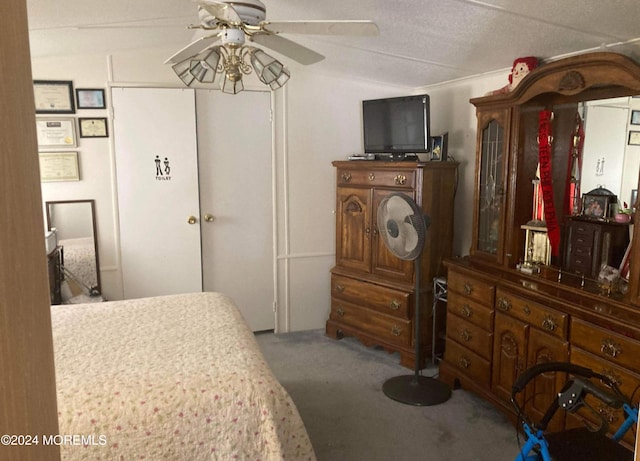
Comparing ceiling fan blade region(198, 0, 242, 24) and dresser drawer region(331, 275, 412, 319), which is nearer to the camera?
ceiling fan blade region(198, 0, 242, 24)

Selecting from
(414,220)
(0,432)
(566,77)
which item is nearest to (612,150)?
(566,77)

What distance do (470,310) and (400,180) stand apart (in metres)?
1.08

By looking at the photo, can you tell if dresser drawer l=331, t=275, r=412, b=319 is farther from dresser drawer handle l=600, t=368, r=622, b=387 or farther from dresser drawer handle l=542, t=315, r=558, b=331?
dresser drawer handle l=600, t=368, r=622, b=387

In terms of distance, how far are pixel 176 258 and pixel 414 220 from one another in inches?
83.4

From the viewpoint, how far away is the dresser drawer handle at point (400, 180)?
3549 millimetres

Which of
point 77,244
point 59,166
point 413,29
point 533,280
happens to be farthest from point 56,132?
point 533,280

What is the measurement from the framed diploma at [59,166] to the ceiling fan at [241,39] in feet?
6.47

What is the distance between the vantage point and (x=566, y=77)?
245cm

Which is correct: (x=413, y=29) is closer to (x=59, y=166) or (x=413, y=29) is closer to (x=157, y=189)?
(x=157, y=189)

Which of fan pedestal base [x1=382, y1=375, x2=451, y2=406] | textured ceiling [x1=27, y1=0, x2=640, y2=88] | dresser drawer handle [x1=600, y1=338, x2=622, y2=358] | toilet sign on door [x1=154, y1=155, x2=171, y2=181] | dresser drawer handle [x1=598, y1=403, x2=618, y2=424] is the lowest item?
fan pedestal base [x1=382, y1=375, x2=451, y2=406]

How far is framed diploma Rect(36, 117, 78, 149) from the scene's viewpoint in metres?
3.63

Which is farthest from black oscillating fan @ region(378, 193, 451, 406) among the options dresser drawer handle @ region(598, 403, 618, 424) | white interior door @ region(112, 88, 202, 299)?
white interior door @ region(112, 88, 202, 299)

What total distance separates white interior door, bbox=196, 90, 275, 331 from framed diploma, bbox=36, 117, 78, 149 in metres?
0.97

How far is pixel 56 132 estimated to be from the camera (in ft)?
12.0
